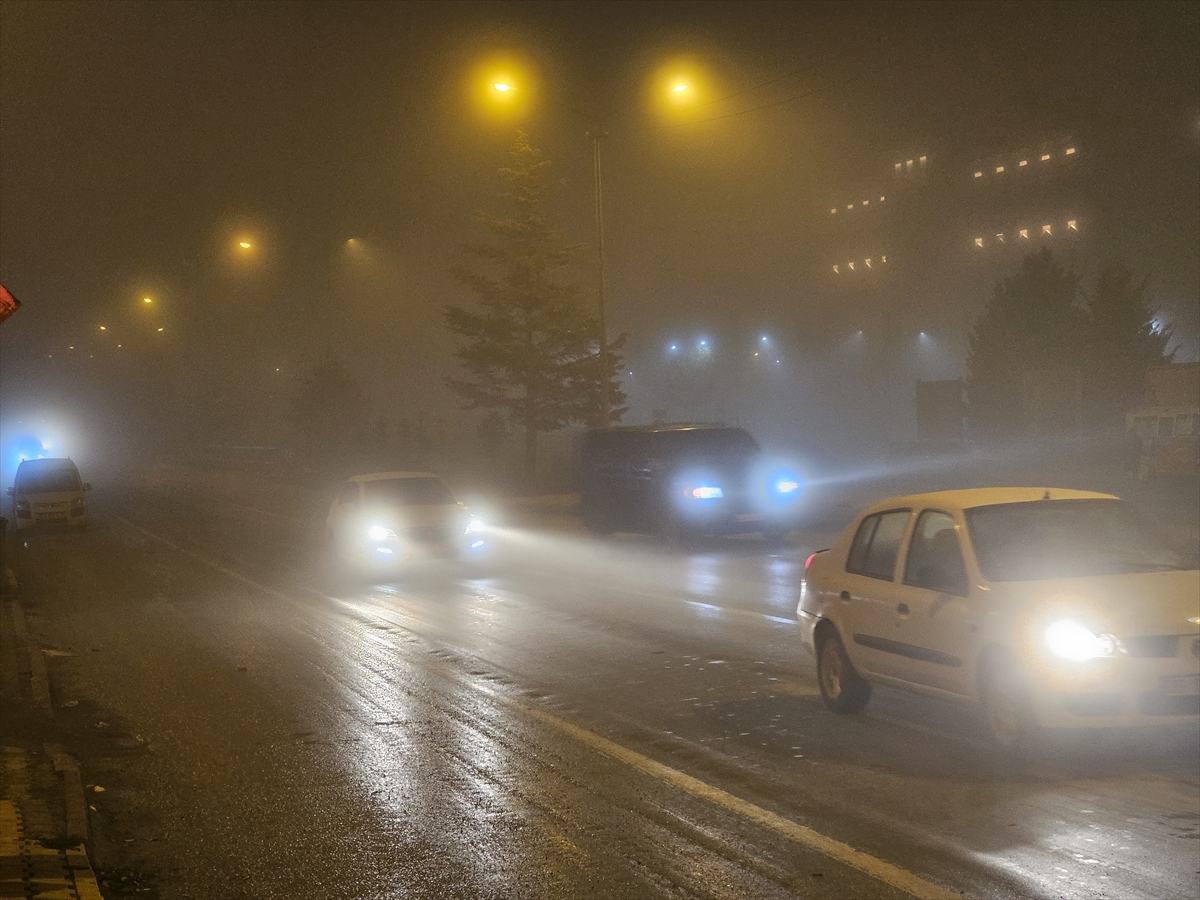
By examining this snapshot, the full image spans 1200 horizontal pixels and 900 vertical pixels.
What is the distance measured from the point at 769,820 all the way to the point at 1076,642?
1.90 meters

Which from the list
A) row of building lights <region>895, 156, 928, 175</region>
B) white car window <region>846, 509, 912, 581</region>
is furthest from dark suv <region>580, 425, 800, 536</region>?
row of building lights <region>895, 156, 928, 175</region>

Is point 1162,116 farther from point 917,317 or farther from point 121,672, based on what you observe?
point 121,672

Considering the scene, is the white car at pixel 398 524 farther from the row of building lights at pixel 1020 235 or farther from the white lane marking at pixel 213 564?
the row of building lights at pixel 1020 235

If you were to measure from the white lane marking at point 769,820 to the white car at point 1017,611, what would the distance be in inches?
62.6

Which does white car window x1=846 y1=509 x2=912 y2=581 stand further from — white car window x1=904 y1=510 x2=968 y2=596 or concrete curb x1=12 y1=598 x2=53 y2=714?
concrete curb x1=12 y1=598 x2=53 y2=714

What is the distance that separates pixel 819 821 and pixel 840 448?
2330 inches

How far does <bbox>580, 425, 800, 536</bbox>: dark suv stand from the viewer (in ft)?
73.4

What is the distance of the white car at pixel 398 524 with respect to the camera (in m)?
19.4

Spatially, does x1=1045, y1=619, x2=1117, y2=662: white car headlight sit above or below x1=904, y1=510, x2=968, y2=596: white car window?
below

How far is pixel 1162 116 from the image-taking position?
8712 cm

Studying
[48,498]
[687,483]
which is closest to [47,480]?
[48,498]

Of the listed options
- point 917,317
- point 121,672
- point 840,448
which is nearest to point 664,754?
point 121,672

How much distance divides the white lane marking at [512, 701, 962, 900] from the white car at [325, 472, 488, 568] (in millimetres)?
10801

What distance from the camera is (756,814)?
639cm
